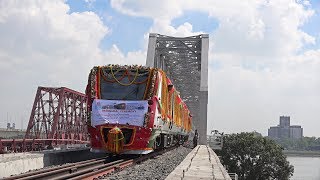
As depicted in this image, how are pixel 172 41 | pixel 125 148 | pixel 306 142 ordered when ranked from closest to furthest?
pixel 125 148 < pixel 172 41 < pixel 306 142

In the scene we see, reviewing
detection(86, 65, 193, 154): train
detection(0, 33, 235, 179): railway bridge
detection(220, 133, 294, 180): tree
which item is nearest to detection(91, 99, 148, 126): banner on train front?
detection(86, 65, 193, 154): train

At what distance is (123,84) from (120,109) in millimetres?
1031

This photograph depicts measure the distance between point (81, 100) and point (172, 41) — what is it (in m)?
15.3

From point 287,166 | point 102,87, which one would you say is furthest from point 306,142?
point 102,87

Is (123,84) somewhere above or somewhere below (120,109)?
above

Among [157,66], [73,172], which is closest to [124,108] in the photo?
[73,172]

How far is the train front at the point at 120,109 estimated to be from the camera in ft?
47.1

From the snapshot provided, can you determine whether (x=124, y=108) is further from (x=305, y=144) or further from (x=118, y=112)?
(x=305, y=144)

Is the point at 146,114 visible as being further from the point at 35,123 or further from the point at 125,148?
the point at 35,123

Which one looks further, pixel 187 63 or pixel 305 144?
pixel 305 144

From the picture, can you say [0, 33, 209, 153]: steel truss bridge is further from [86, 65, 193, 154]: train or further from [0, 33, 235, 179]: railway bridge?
[86, 65, 193, 154]: train

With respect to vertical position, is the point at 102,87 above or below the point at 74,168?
above

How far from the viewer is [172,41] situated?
5247 centimetres

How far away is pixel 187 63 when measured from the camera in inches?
2307
